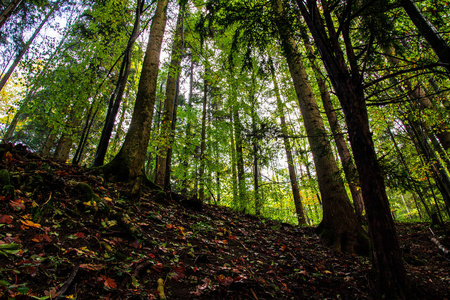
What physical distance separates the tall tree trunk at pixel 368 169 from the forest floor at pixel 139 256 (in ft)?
1.17

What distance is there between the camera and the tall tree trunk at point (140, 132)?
449 cm

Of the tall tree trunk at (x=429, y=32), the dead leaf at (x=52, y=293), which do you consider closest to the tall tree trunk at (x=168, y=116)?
the dead leaf at (x=52, y=293)

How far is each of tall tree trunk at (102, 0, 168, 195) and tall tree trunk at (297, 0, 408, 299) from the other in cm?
390

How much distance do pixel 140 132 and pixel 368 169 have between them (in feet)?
15.1

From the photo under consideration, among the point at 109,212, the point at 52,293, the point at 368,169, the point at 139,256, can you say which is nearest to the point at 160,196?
the point at 109,212

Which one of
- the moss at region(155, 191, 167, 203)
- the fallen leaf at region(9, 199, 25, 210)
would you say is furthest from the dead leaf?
the moss at region(155, 191, 167, 203)

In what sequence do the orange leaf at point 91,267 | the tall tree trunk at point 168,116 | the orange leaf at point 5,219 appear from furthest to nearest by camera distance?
the tall tree trunk at point 168,116, the orange leaf at point 5,219, the orange leaf at point 91,267

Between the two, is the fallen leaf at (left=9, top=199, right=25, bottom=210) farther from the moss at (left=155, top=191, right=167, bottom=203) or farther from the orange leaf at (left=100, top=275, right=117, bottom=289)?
the moss at (left=155, top=191, right=167, bottom=203)

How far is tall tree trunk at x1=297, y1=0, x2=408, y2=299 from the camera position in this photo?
196 centimetres

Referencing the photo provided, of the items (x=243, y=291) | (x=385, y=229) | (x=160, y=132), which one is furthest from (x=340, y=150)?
(x=160, y=132)

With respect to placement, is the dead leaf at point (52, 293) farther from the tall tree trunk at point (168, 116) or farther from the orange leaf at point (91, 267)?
the tall tree trunk at point (168, 116)

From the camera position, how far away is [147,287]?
1.92m

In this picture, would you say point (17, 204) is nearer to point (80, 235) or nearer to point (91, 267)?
point (80, 235)

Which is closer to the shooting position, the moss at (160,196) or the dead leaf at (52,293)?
the dead leaf at (52,293)
